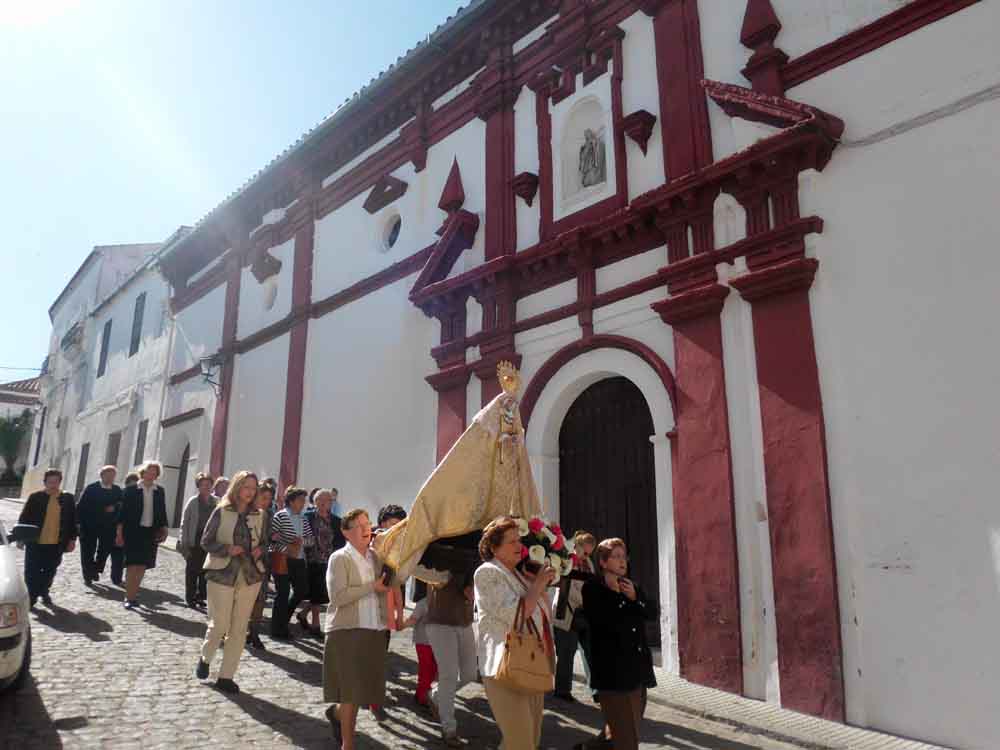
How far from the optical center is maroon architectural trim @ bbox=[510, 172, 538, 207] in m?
9.86

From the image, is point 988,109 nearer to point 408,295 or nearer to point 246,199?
point 408,295

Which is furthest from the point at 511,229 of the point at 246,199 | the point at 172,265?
the point at 172,265

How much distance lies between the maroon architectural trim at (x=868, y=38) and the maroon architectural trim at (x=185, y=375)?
1424 centimetres

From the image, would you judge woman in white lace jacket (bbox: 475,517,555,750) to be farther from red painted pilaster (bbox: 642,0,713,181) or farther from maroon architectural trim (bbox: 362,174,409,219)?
maroon architectural trim (bbox: 362,174,409,219)

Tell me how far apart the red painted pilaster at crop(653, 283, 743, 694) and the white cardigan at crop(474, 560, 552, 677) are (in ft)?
11.5

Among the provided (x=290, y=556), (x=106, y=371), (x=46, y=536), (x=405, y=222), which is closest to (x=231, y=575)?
(x=290, y=556)

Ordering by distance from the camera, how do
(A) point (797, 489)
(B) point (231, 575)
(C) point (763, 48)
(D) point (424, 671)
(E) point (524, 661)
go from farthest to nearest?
(C) point (763, 48) < (A) point (797, 489) < (B) point (231, 575) < (D) point (424, 671) < (E) point (524, 661)

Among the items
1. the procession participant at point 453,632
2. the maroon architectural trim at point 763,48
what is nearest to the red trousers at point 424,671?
the procession participant at point 453,632

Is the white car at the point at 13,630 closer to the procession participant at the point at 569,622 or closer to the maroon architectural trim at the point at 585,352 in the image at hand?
the procession participant at the point at 569,622

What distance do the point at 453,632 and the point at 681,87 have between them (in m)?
6.29

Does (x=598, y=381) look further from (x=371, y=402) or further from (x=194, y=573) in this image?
(x=194, y=573)

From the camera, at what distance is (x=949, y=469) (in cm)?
568

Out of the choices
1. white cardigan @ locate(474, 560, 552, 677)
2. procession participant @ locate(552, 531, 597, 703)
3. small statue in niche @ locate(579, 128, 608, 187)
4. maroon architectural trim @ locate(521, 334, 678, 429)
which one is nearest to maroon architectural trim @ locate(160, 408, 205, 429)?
maroon architectural trim @ locate(521, 334, 678, 429)

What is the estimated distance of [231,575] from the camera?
595 centimetres
